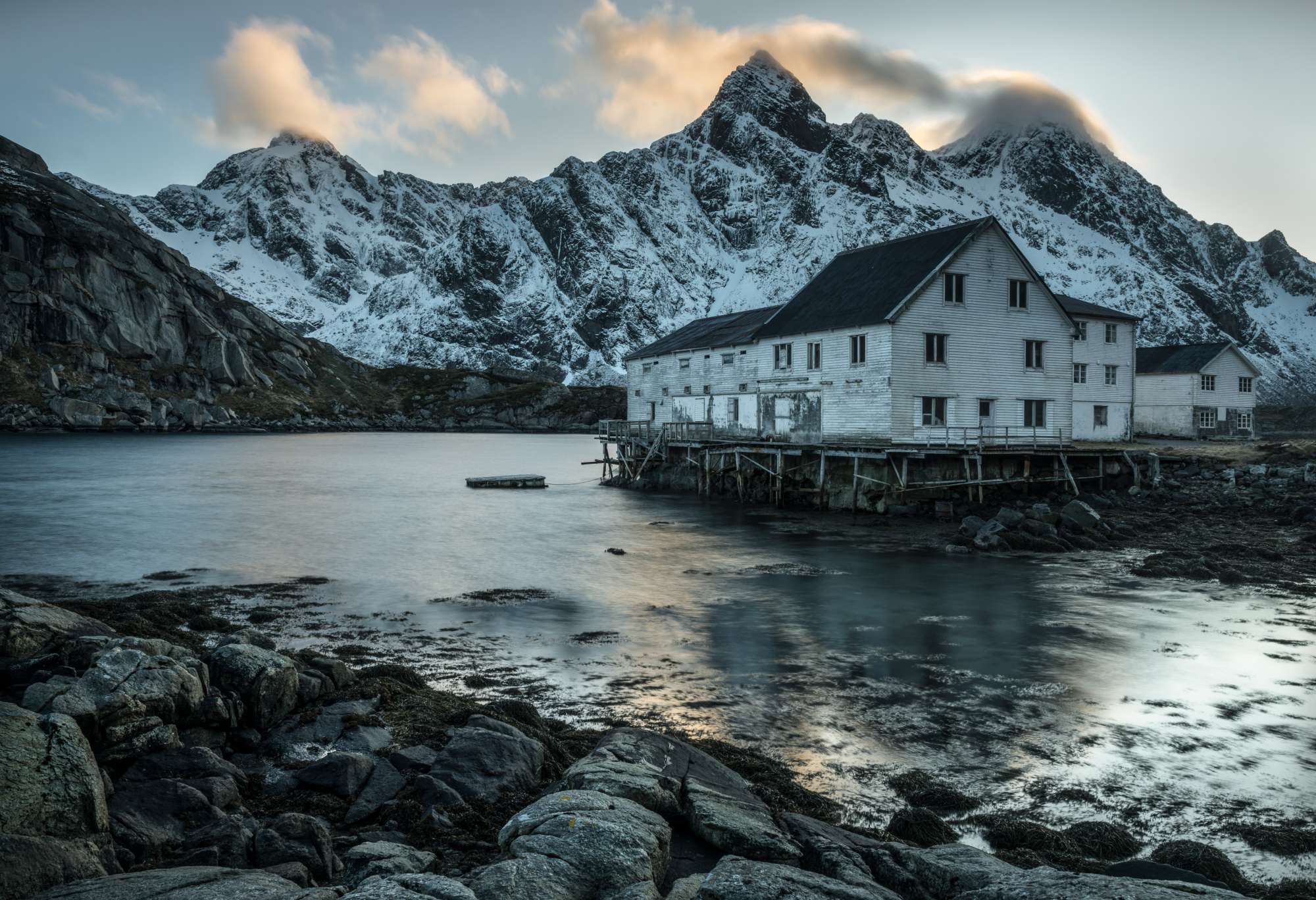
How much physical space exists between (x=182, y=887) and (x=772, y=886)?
432 centimetres

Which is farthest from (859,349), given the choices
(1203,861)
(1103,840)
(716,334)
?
(1203,861)

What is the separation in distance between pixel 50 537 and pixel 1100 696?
127 feet

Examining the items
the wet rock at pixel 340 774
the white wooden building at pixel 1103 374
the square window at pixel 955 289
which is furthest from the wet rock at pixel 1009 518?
the wet rock at pixel 340 774

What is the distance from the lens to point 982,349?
40.7 metres

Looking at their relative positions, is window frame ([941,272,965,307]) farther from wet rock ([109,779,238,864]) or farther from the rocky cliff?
the rocky cliff

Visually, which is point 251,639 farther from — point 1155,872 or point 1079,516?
point 1079,516

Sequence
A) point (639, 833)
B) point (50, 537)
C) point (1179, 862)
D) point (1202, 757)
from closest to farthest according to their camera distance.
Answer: point (639, 833) → point (1179, 862) → point (1202, 757) → point (50, 537)

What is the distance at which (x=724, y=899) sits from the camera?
613 cm

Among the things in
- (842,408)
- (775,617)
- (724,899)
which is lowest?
(775,617)

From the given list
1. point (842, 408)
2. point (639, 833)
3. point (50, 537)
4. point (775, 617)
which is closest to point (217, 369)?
point (50, 537)

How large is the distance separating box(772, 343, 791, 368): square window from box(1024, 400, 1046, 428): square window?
12.3 m

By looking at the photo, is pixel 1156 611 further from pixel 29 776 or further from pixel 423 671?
pixel 29 776

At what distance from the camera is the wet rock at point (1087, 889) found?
618 centimetres

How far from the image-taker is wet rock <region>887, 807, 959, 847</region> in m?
9.04
